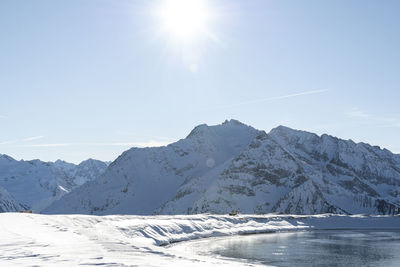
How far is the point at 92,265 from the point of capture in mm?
23594

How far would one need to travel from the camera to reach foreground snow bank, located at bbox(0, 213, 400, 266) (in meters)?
26.8

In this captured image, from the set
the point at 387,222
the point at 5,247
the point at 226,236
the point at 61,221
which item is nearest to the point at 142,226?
the point at 61,221

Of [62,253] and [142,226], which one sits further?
[142,226]

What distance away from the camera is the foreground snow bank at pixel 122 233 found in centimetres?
2677

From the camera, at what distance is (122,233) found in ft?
201

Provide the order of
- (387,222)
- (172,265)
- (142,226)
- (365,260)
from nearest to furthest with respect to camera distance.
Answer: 1. (172,265)
2. (365,260)
3. (142,226)
4. (387,222)

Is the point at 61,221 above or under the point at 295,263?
above

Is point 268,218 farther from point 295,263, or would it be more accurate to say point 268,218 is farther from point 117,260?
point 117,260

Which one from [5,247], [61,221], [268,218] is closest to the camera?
[5,247]

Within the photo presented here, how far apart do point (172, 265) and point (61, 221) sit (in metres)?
38.8

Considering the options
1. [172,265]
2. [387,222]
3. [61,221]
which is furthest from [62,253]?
[387,222]

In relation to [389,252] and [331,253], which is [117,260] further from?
[389,252]

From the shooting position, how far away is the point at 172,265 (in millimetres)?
25484

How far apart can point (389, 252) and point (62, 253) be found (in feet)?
172
